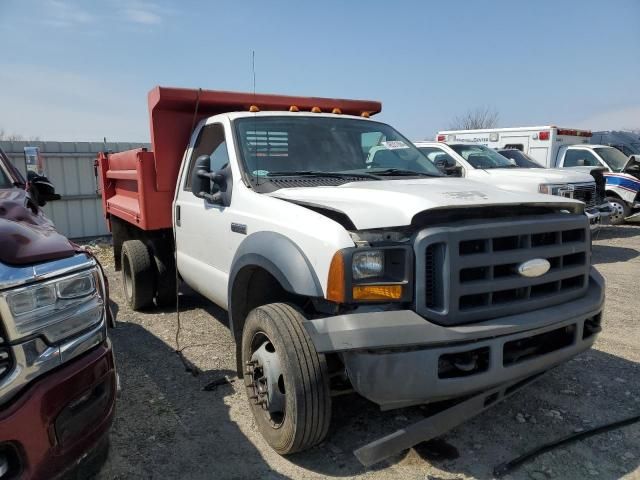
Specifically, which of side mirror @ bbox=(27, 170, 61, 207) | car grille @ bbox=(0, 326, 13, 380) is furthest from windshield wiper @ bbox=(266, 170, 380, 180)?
car grille @ bbox=(0, 326, 13, 380)

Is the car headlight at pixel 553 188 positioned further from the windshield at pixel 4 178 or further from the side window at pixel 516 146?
the windshield at pixel 4 178

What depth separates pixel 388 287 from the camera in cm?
245

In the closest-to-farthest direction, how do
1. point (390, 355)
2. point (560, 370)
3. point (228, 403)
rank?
point (390, 355) → point (228, 403) → point (560, 370)

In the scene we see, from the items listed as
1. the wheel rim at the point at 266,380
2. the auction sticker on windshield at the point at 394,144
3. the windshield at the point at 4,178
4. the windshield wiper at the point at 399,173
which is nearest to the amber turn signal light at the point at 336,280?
the wheel rim at the point at 266,380

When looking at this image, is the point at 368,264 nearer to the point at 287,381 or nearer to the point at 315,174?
the point at 287,381

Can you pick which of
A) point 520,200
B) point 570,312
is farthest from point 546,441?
point 520,200

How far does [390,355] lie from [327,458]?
93 centimetres

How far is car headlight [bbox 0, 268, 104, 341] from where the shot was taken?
5.82 feet

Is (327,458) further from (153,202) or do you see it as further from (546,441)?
(153,202)

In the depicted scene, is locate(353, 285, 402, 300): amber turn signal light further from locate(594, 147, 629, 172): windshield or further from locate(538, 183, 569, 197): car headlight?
locate(594, 147, 629, 172): windshield

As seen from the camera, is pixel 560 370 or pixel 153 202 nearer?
pixel 560 370

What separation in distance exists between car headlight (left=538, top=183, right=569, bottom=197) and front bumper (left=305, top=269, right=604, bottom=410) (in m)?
6.31

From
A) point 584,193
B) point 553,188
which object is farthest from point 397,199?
point 584,193

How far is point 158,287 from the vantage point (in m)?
5.53
